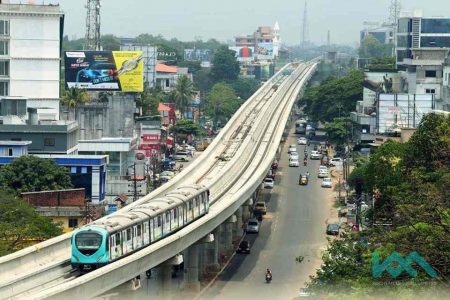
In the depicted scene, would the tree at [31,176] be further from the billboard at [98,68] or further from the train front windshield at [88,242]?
the billboard at [98,68]

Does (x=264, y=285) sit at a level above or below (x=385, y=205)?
below

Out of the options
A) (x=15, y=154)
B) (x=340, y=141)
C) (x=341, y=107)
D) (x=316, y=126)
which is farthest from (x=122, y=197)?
(x=316, y=126)

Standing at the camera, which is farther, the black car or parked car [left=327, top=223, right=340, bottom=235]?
parked car [left=327, top=223, right=340, bottom=235]

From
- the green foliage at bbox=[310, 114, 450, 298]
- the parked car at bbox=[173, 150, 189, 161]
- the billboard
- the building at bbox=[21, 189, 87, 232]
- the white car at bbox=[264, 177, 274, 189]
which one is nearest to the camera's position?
the green foliage at bbox=[310, 114, 450, 298]

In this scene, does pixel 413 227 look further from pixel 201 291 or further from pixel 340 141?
pixel 340 141

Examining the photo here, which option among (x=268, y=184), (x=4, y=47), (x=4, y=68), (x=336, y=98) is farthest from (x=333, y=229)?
(x=336, y=98)

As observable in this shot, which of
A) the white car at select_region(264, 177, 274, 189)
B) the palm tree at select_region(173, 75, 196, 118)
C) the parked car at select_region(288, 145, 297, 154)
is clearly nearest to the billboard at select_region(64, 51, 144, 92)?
the white car at select_region(264, 177, 274, 189)

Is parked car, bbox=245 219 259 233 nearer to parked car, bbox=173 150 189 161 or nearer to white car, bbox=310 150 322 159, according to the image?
parked car, bbox=173 150 189 161
